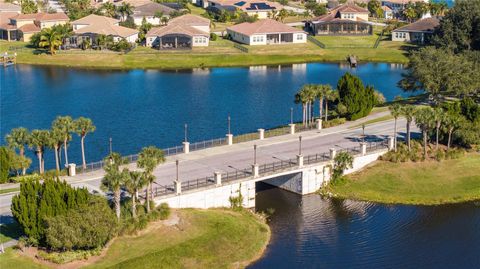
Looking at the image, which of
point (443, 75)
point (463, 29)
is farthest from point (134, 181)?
point (463, 29)

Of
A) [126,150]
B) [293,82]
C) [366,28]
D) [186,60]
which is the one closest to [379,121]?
[126,150]

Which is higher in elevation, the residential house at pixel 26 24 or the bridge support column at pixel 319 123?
the residential house at pixel 26 24

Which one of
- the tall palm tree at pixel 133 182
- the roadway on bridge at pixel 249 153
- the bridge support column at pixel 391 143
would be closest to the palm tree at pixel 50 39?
the roadway on bridge at pixel 249 153

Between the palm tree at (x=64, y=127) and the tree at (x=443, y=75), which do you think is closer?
the palm tree at (x=64, y=127)

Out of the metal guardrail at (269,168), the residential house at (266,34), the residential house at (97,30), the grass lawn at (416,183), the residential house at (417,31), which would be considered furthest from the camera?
the residential house at (266,34)

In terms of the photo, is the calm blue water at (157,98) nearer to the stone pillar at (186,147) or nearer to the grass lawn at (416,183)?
the stone pillar at (186,147)

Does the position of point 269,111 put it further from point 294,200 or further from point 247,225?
point 247,225

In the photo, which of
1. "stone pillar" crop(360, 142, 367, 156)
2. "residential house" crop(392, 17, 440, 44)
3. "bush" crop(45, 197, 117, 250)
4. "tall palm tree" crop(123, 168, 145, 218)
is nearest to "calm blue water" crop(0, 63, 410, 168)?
"residential house" crop(392, 17, 440, 44)
